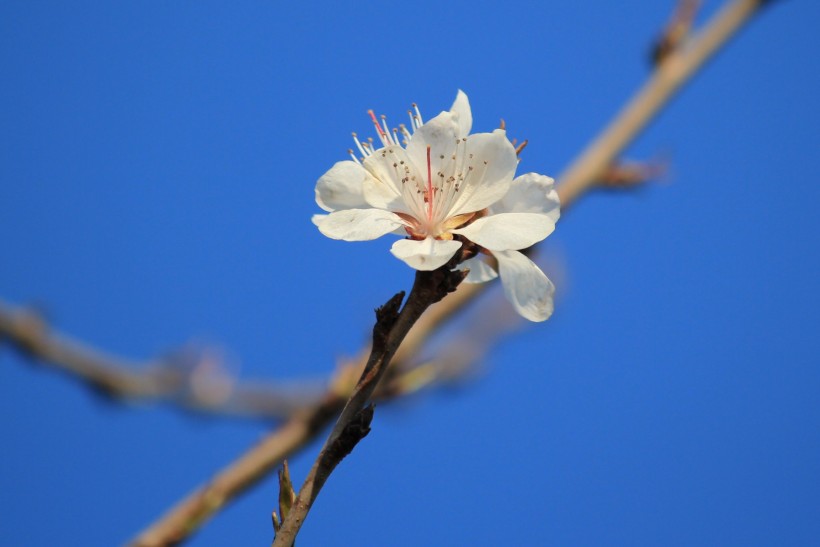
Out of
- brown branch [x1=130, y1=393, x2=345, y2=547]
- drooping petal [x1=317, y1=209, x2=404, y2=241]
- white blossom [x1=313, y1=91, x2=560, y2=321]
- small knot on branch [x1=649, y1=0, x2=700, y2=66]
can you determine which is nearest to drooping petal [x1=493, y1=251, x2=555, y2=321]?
white blossom [x1=313, y1=91, x2=560, y2=321]

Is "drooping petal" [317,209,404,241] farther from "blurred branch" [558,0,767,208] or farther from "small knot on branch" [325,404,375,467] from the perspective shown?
"blurred branch" [558,0,767,208]

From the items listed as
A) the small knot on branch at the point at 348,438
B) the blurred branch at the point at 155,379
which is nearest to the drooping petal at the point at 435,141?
the small knot on branch at the point at 348,438

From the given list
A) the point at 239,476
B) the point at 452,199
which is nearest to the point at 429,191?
the point at 452,199

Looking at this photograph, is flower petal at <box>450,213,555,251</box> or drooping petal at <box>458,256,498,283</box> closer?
flower petal at <box>450,213,555,251</box>

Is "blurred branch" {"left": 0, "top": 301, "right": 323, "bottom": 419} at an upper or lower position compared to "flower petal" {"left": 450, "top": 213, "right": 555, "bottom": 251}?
upper

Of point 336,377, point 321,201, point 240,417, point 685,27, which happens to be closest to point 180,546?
point 336,377

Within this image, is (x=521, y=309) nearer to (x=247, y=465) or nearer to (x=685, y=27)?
(x=247, y=465)

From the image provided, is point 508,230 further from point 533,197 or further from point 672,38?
point 672,38

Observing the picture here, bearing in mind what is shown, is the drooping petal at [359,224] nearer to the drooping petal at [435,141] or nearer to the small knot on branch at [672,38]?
the drooping petal at [435,141]
